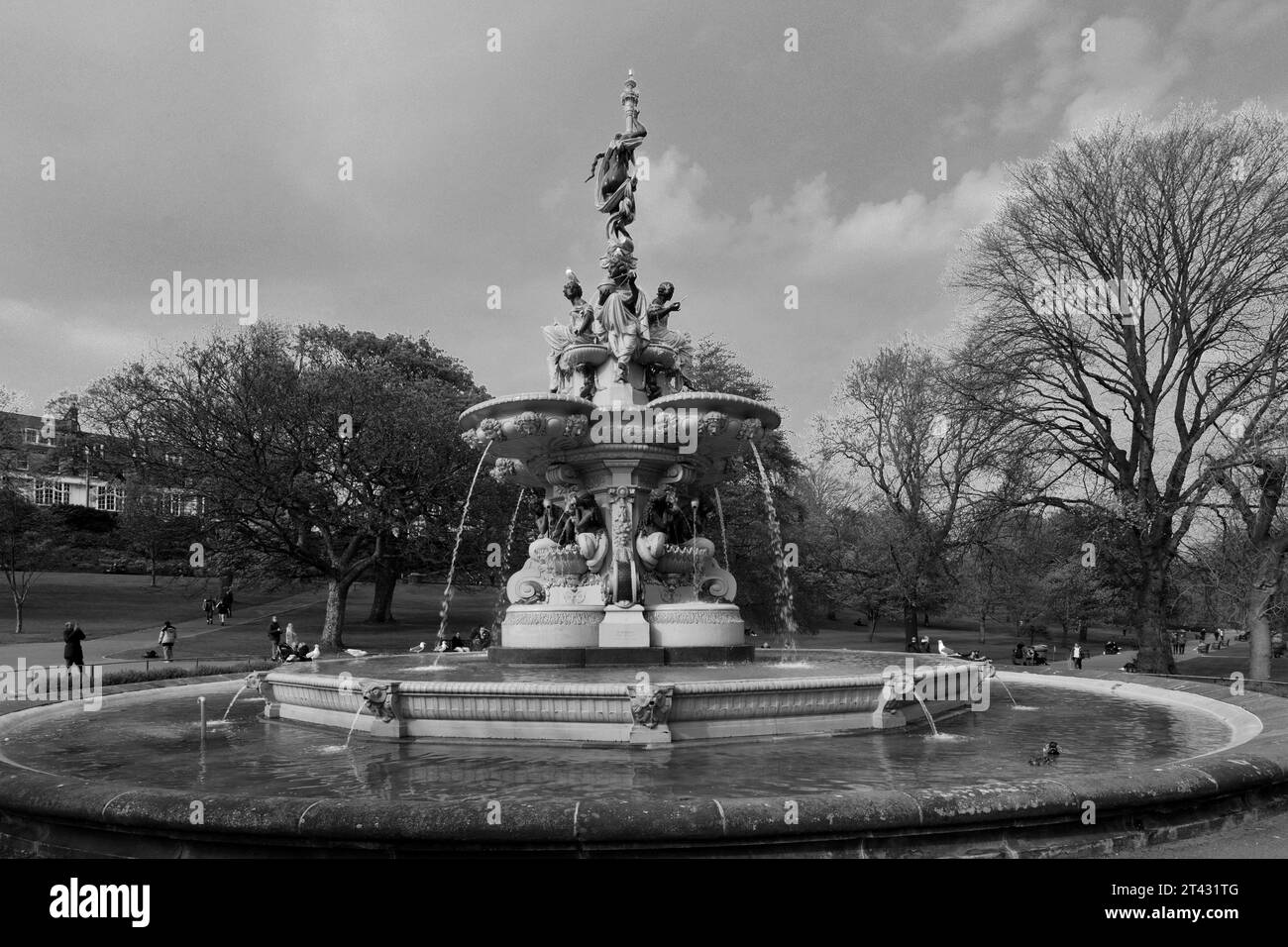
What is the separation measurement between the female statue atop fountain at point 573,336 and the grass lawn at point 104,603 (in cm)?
2908

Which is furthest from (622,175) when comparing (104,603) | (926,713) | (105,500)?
(105,500)

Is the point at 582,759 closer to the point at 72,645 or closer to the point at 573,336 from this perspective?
the point at 573,336

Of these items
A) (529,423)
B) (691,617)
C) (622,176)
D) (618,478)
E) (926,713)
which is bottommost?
(926,713)

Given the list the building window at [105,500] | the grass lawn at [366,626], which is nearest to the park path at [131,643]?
the grass lawn at [366,626]

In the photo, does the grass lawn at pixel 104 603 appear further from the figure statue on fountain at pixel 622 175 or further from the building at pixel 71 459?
the figure statue on fountain at pixel 622 175

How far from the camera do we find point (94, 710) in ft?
40.7

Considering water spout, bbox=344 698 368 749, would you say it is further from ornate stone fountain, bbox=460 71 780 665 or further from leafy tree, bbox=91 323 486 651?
leafy tree, bbox=91 323 486 651

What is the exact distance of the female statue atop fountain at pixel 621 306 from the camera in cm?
1541

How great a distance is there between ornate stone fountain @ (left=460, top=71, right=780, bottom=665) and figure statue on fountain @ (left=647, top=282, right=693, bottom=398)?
0.09 feet

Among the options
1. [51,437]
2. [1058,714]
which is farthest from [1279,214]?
[51,437]

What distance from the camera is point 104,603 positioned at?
52.1 metres

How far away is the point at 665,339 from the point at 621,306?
3.04ft

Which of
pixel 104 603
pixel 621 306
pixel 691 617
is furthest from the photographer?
pixel 104 603

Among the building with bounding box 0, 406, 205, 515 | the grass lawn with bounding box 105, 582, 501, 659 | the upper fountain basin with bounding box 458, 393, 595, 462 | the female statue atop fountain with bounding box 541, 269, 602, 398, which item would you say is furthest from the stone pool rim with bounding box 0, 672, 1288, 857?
the building with bounding box 0, 406, 205, 515
